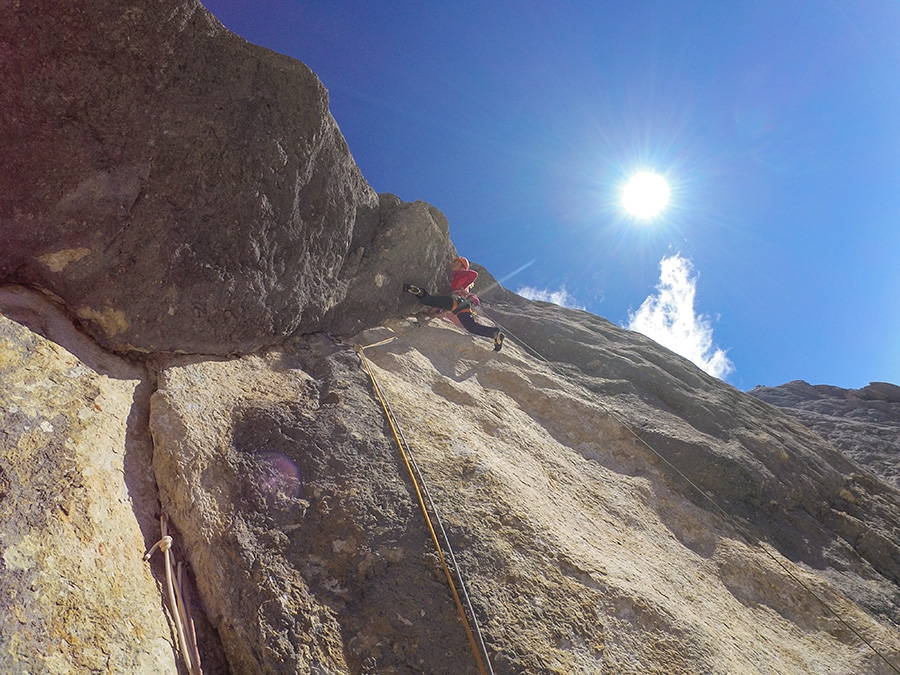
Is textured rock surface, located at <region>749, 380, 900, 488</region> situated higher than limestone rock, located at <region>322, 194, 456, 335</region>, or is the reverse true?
textured rock surface, located at <region>749, 380, 900, 488</region>

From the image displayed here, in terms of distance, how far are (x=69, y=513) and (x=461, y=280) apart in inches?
236

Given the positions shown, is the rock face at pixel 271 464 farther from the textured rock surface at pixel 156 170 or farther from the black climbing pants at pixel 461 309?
the black climbing pants at pixel 461 309

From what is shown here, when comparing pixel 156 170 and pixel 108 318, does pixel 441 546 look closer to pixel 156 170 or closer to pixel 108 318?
pixel 108 318

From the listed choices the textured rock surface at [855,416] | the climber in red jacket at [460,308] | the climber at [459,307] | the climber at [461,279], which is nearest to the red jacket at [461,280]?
the climber at [461,279]

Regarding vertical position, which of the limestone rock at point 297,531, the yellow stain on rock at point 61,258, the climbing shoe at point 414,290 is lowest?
the limestone rock at point 297,531

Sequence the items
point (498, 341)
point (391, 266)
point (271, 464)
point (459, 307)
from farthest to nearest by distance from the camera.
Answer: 1. point (459, 307)
2. point (498, 341)
3. point (391, 266)
4. point (271, 464)

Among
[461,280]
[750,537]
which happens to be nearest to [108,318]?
[461,280]

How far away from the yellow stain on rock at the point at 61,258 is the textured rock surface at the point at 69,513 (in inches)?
9.5

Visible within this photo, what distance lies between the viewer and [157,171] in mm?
3312

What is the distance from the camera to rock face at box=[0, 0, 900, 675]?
2193 millimetres

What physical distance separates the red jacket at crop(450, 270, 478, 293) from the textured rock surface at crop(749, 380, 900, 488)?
313 inches

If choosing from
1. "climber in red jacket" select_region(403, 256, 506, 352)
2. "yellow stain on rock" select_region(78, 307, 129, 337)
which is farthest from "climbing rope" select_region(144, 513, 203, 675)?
"climber in red jacket" select_region(403, 256, 506, 352)

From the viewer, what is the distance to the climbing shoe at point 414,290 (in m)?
6.41

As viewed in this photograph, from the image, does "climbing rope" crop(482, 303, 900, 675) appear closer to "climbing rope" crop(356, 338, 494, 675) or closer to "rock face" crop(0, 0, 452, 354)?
"climbing rope" crop(356, 338, 494, 675)
